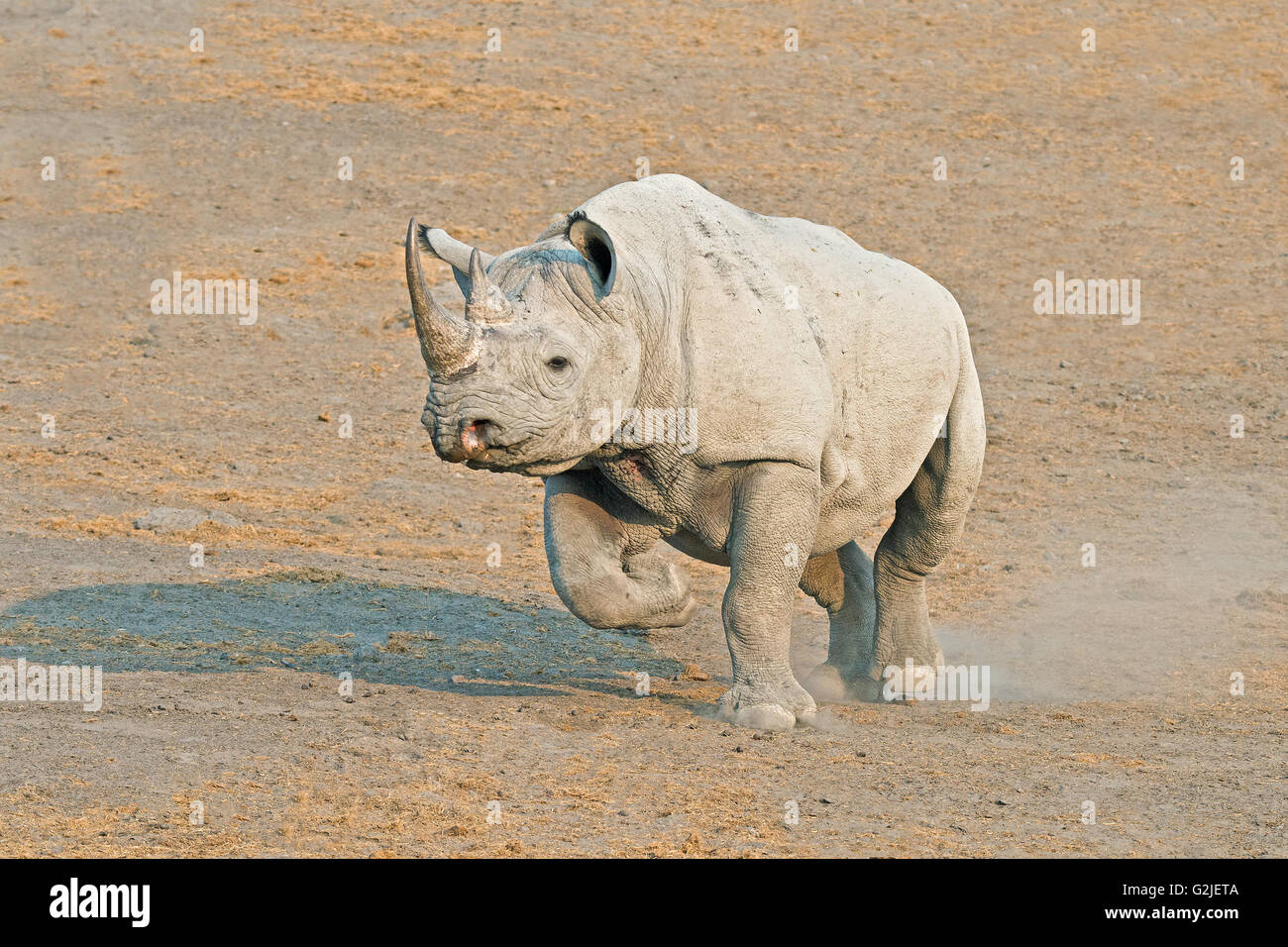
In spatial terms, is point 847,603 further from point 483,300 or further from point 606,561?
point 483,300

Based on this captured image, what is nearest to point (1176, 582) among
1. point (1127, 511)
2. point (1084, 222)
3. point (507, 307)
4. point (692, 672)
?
point (1127, 511)

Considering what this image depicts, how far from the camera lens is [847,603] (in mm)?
10359

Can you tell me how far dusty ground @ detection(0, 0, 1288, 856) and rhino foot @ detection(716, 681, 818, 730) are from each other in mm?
190

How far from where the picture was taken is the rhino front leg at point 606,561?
8641 millimetres

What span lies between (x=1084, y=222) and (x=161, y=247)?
9464mm

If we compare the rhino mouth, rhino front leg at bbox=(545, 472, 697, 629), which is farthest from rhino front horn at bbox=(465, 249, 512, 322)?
rhino front leg at bbox=(545, 472, 697, 629)

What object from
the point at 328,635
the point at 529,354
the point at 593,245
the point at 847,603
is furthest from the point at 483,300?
the point at 847,603

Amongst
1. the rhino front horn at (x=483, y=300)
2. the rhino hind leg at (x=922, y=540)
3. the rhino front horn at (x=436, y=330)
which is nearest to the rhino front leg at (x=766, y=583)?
the rhino hind leg at (x=922, y=540)

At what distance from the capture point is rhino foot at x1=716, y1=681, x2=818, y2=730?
8.59 m

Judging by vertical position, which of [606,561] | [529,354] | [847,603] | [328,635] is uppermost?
[529,354]

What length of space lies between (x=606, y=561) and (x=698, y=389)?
3.16 ft

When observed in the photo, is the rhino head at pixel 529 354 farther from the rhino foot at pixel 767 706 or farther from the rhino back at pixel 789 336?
the rhino foot at pixel 767 706

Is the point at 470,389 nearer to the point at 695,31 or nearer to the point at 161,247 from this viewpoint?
the point at 161,247

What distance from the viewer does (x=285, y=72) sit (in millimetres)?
22656
